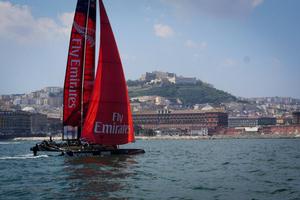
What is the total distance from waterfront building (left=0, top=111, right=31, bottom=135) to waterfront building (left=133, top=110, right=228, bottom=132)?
3481 centimetres

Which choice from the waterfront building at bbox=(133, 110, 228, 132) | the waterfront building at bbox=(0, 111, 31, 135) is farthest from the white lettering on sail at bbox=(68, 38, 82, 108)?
the waterfront building at bbox=(133, 110, 228, 132)

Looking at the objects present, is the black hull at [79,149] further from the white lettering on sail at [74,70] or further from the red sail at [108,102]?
the white lettering on sail at [74,70]

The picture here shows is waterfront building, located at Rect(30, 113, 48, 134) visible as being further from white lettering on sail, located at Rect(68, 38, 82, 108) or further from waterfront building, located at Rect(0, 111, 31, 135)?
white lettering on sail, located at Rect(68, 38, 82, 108)

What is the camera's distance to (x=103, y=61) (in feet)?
109

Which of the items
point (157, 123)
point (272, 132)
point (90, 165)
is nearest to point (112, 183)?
point (90, 165)

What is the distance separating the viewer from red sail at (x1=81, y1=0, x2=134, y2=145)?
32.8 metres

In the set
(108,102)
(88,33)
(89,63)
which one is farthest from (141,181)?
(88,33)

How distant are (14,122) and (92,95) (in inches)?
5004

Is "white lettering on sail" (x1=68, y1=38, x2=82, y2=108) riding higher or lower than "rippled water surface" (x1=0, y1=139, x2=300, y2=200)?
higher

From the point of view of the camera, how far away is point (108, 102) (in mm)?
33125

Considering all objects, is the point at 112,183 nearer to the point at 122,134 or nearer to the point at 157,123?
the point at 122,134

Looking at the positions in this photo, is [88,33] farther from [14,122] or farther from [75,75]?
[14,122]

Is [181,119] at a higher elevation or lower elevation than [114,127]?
higher

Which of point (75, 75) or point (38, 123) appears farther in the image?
point (38, 123)
